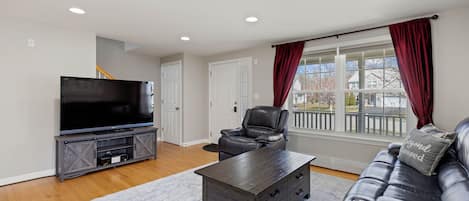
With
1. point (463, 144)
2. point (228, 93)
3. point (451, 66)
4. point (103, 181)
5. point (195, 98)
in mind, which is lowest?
point (103, 181)

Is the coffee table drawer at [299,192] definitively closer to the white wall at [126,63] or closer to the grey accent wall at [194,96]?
the grey accent wall at [194,96]

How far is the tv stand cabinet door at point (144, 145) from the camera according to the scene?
3.84 metres

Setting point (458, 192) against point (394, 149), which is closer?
point (458, 192)

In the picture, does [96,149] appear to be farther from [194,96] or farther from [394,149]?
[394,149]

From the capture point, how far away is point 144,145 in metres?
3.95

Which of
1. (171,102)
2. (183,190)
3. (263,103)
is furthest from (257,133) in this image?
(171,102)

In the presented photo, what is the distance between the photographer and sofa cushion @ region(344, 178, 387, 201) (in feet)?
4.98

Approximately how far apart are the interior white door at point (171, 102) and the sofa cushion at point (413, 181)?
4.24 metres

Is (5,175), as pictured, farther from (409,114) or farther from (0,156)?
(409,114)

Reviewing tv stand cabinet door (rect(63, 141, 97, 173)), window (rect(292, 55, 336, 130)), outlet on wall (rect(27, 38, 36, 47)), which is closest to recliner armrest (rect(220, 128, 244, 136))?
window (rect(292, 55, 336, 130))

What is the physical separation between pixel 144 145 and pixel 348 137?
334cm

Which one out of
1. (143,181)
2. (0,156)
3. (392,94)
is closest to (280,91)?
(392,94)

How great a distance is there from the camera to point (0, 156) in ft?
9.57

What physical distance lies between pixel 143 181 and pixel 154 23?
7.12 ft
